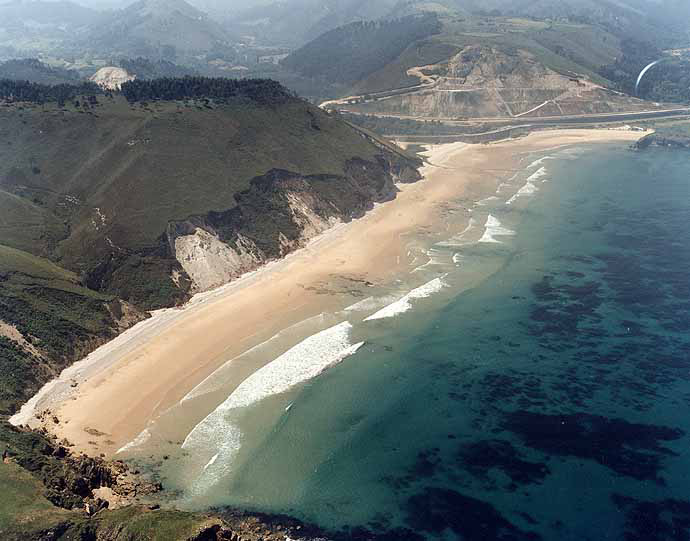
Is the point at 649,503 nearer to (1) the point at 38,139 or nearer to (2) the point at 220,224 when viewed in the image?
(2) the point at 220,224

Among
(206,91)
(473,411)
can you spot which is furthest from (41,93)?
Result: (473,411)

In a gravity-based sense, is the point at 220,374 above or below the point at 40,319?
below

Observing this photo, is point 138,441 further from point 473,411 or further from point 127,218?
point 127,218

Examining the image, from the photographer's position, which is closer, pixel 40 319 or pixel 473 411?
pixel 473 411

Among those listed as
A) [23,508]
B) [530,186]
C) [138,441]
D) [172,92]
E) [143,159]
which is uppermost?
[172,92]

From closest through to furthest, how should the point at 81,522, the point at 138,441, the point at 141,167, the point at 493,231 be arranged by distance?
1. the point at 81,522
2. the point at 138,441
3. the point at 141,167
4. the point at 493,231

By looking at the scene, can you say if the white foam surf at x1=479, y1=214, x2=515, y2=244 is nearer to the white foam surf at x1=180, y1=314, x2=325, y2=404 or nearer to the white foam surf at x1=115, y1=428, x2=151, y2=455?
the white foam surf at x1=180, y1=314, x2=325, y2=404

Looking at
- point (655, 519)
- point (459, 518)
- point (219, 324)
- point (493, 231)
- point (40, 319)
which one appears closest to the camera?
point (655, 519)
